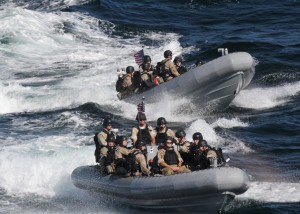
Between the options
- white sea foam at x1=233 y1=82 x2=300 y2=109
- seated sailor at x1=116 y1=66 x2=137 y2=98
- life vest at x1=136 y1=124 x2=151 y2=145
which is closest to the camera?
life vest at x1=136 y1=124 x2=151 y2=145

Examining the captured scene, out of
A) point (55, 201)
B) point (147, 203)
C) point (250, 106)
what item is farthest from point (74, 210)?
point (250, 106)

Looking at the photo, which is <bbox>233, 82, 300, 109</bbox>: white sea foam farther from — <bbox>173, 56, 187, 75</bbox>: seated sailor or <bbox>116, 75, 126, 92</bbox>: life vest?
<bbox>116, 75, 126, 92</bbox>: life vest

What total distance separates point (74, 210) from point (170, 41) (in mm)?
16935

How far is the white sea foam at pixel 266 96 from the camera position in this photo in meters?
27.8

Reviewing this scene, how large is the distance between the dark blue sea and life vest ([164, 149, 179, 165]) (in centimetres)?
143

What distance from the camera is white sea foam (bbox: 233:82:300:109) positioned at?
2783 cm

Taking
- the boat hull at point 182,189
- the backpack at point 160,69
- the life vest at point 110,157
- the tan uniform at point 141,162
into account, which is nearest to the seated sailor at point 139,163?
the tan uniform at point 141,162

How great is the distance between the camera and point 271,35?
3569 centimetres

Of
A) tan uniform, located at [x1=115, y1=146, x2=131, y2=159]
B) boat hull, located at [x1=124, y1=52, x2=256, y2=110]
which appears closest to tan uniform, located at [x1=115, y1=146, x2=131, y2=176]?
tan uniform, located at [x1=115, y1=146, x2=131, y2=159]

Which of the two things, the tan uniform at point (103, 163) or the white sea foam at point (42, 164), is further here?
the white sea foam at point (42, 164)

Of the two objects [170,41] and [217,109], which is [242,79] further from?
[170,41]

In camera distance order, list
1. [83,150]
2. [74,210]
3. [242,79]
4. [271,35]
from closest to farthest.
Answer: [74,210] → [83,150] → [242,79] → [271,35]

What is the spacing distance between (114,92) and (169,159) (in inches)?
477

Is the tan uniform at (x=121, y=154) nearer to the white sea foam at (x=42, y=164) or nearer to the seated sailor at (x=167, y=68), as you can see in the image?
the white sea foam at (x=42, y=164)
